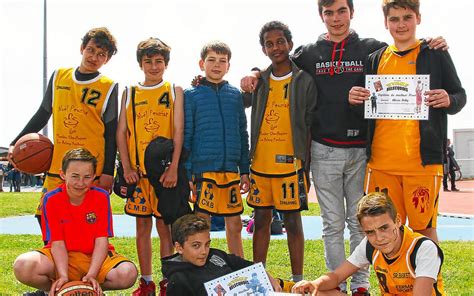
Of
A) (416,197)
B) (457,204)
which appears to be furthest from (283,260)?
(457,204)

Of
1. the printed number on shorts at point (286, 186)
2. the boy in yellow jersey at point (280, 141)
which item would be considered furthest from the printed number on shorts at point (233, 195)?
the printed number on shorts at point (286, 186)

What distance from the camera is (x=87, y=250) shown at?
4.56m

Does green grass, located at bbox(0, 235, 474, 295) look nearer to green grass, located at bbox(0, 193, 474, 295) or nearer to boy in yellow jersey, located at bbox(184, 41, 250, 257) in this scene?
green grass, located at bbox(0, 193, 474, 295)

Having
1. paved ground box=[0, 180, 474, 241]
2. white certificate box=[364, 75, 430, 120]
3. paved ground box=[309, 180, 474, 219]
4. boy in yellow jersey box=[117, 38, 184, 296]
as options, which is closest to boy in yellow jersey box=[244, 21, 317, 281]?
white certificate box=[364, 75, 430, 120]

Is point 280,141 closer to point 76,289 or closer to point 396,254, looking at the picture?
point 396,254

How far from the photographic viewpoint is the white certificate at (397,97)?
447 cm

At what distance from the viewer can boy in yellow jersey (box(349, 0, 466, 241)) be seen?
4.39 meters

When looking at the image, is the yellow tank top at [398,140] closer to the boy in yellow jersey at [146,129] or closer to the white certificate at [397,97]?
the white certificate at [397,97]

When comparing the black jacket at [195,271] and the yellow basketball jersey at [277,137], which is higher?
the yellow basketball jersey at [277,137]

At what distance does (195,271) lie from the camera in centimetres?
416

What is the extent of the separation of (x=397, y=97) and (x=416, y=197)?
799 millimetres

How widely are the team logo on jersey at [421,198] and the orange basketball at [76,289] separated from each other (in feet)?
8.10

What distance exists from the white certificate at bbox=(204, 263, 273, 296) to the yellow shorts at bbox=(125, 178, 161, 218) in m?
1.34

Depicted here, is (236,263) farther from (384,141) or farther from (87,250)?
(384,141)
